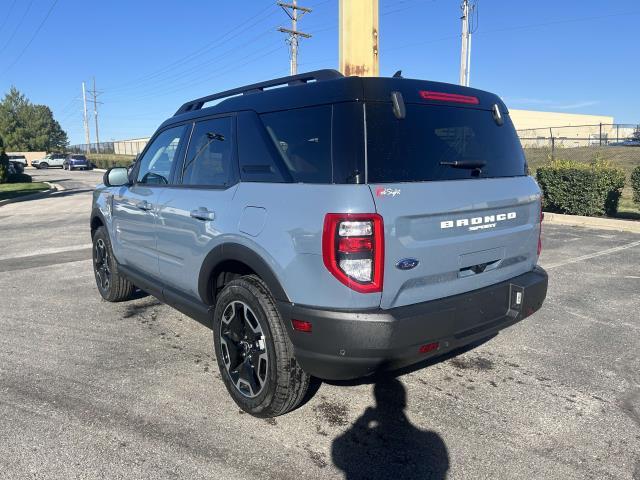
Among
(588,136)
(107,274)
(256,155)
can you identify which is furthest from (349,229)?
(588,136)

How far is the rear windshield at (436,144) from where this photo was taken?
2584 mm

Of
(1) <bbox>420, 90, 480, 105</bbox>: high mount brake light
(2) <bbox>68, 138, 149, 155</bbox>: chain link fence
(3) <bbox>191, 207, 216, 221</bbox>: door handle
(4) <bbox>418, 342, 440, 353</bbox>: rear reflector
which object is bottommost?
(4) <bbox>418, 342, 440, 353</bbox>: rear reflector

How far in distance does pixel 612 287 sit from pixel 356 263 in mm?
4826

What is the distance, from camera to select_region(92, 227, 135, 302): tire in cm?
520

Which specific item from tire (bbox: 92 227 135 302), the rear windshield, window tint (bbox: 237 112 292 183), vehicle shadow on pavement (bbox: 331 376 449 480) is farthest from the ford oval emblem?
tire (bbox: 92 227 135 302)

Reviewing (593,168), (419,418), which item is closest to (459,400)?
(419,418)

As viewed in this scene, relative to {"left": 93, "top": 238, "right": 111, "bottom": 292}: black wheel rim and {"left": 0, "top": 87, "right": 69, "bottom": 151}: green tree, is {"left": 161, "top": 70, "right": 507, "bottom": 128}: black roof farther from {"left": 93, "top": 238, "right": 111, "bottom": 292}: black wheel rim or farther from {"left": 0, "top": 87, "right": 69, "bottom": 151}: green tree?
{"left": 0, "top": 87, "right": 69, "bottom": 151}: green tree

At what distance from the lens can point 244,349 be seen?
3137 millimetres

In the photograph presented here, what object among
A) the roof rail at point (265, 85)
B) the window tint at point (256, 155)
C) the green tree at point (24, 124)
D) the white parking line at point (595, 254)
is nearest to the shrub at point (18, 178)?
the roof rail at point (265, 85)

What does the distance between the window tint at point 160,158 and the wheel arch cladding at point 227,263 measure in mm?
1102

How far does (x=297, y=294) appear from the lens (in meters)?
2.58

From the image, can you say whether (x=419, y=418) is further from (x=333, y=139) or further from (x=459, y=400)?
(x=333, y=139)

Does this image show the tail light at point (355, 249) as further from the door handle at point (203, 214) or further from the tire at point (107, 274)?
the tire at point (107, 274)

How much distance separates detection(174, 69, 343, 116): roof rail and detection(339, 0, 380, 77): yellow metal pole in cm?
520
